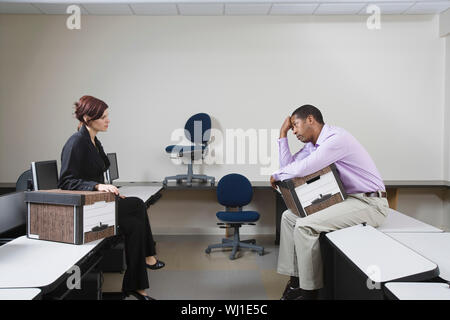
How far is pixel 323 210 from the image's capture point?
243cm

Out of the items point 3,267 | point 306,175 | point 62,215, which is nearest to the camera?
point 3,267

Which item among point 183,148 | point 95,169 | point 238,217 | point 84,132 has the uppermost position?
point 84,132

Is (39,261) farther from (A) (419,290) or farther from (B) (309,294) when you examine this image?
(B) (309,294)

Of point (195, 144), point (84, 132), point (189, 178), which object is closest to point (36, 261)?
point (84, 132)

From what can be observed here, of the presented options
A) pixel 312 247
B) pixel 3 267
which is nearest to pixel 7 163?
pixel 3 267

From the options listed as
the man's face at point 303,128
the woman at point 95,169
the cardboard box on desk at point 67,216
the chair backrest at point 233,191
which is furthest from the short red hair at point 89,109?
the chair backrest at point 233,191

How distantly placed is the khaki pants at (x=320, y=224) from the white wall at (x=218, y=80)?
94.3 inches

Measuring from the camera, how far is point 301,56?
4770 millimetres

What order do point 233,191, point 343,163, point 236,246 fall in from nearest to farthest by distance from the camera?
point 343,163 → point 236,246 → point 233,191

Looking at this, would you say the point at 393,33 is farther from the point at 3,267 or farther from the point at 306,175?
the point at 3,267

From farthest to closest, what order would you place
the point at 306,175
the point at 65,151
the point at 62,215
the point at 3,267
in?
the point at 306,175 → the point at 65,151 → the point at 62,215 → the point at 3,267

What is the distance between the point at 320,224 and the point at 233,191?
1797 mm

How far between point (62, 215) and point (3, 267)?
15.9 inches

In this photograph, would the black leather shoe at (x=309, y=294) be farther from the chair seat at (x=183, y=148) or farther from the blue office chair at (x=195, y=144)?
the chair seat at (x=183, y=148)
